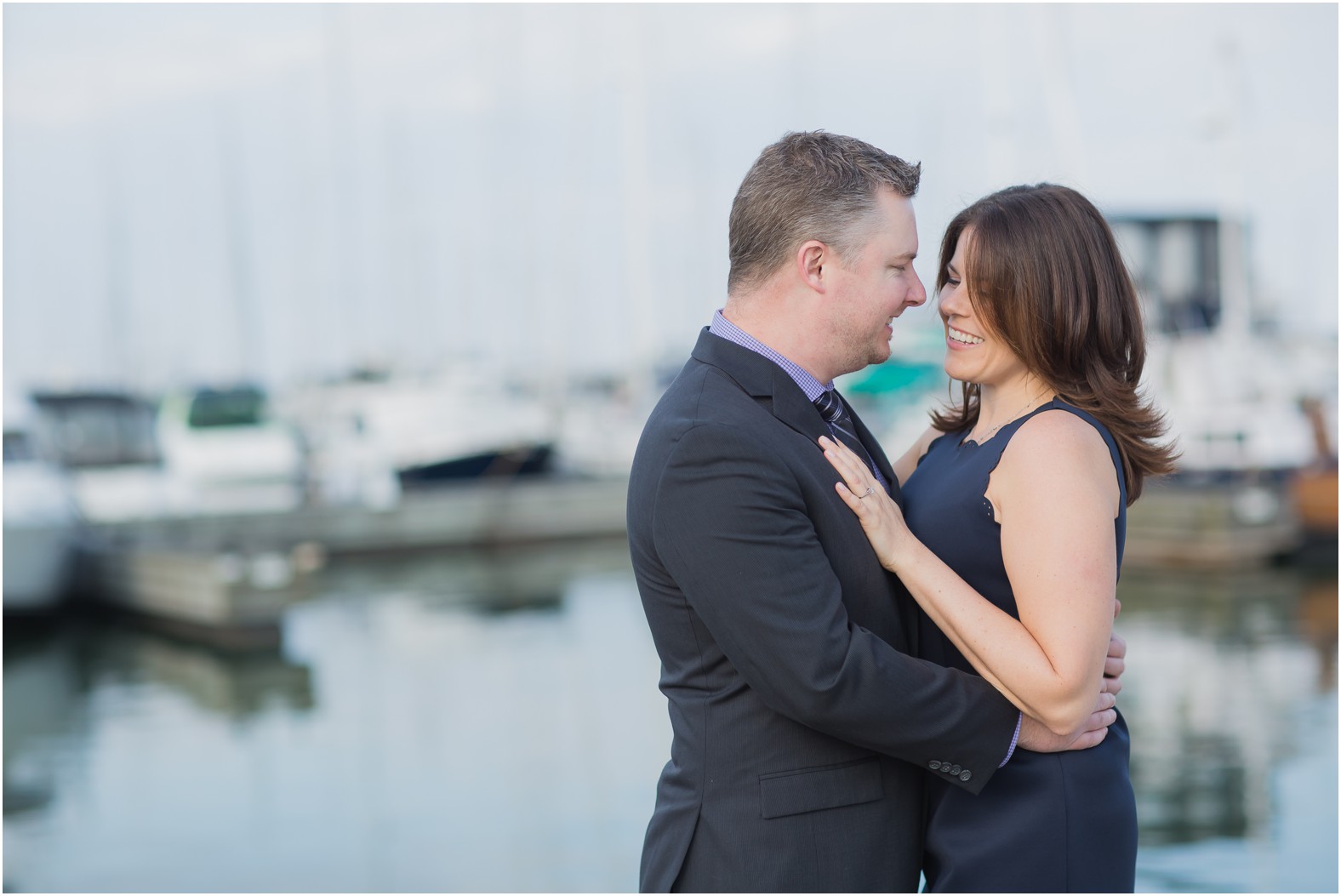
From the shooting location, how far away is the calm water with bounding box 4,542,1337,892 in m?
6.43

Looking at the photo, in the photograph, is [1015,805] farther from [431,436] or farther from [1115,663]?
[431,436]

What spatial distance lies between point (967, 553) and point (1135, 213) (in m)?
22.8

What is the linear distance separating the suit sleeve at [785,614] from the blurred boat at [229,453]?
1995 centimetres

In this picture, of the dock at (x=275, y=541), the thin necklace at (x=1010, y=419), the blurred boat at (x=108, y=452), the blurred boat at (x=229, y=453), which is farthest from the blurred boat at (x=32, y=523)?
the thin necklace at (x=1010, y=419)

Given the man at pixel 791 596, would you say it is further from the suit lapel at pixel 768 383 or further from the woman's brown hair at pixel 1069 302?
the woman's brown hair at pixel 1069 302

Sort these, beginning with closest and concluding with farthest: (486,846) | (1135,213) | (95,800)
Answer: (486,846), (95,800), (1135,213)

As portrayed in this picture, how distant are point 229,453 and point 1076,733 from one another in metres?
21.8

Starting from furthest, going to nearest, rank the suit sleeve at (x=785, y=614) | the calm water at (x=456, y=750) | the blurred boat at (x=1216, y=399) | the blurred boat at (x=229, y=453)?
the blurred boat at (x=229, y=453) < the blurred boat at (x=1216, y=399) < the calm water at (x=456, y=750) < the suit sleeve at (x=785, y=614)

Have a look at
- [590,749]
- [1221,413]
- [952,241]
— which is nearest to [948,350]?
[952,241]

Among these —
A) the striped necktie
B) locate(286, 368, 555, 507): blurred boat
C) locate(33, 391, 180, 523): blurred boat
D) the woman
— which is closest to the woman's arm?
the woman

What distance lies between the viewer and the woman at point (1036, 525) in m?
2.17

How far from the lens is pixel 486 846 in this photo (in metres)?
6.71

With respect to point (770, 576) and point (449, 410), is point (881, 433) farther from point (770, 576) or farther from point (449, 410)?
point (770, 576)

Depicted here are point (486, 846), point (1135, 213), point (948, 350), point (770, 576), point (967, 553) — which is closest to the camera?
point (770, 576)
